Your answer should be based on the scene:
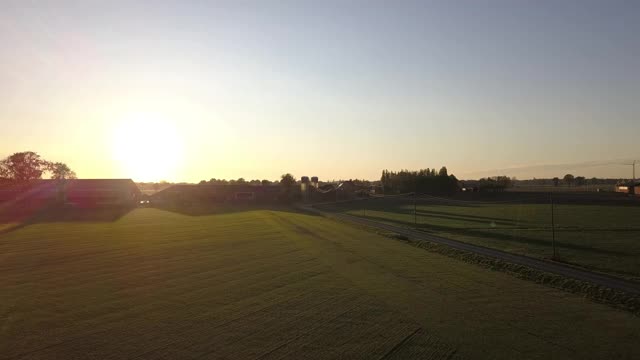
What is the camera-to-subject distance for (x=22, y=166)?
306ft

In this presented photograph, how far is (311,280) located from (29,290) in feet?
29.5

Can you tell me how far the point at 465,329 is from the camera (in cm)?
1026

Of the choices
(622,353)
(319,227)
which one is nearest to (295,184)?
(319,227)

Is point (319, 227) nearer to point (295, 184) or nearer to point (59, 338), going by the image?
point (59, 338)

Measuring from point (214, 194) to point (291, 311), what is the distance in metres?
82.6

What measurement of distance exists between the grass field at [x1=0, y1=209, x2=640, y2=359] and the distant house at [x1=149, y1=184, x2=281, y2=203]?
227 ft

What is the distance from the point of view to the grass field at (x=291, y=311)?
916cm

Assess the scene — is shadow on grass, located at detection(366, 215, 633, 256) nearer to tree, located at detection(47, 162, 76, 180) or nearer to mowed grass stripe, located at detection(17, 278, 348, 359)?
mowed grass stripe, located at detection(17, 278, 348, 359)

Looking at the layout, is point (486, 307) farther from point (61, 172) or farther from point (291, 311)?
point (61, 172)

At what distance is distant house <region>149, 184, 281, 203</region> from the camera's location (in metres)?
A: 89.5

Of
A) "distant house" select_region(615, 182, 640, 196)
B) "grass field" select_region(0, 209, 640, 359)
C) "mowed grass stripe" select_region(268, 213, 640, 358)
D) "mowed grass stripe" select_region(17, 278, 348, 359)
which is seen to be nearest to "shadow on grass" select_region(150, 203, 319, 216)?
"grass field" select_region(0, 209, 640, 359)

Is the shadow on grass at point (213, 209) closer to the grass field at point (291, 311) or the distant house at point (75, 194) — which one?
the distant house at point (75, 194)

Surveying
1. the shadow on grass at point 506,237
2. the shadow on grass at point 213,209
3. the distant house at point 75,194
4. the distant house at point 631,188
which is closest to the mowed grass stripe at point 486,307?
the shadow on grass at point 506,237

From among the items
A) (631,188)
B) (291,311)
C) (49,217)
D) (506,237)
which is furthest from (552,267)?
(631,188)
